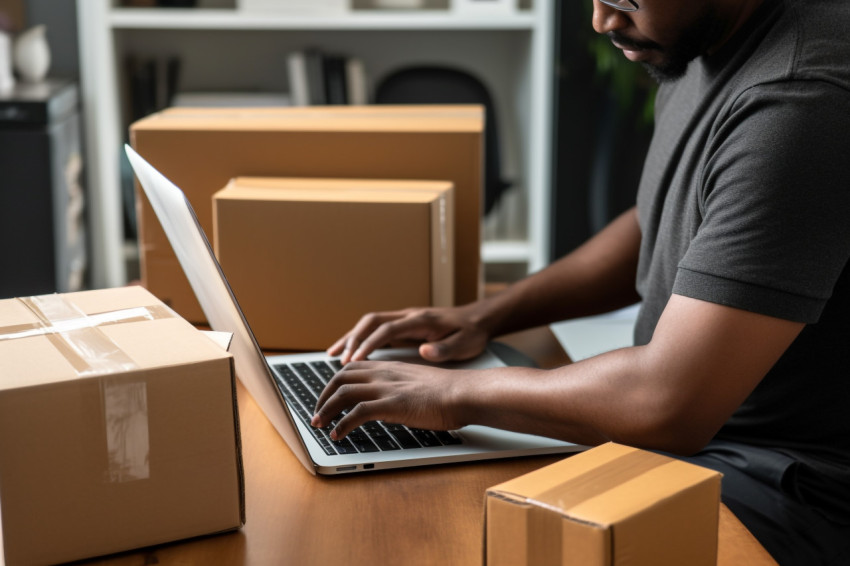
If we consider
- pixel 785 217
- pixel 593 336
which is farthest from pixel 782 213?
pixel 593 336

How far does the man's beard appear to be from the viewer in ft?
3.31

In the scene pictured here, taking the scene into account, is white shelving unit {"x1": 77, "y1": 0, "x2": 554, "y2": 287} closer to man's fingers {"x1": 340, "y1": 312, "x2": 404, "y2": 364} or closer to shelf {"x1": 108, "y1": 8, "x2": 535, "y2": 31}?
shelf {"x1": 108, "y1": 8, "x2": 535, "y2": 31}

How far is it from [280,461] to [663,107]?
78 cm

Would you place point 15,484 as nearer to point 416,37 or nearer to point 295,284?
point 295,284

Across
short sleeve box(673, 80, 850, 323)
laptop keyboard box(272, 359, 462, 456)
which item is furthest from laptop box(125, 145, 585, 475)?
short sleeve box(673, 80, 850, 323)

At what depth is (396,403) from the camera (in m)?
0.91

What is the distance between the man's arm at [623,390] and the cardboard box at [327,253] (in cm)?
29

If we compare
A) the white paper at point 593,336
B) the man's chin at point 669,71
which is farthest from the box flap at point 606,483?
the white paper at point 593,336

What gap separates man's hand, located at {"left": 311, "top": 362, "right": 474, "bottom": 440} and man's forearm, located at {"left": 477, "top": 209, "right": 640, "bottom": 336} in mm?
424

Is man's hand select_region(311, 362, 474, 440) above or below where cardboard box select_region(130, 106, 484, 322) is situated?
below

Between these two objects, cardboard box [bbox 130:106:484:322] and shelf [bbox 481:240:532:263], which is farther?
shelf [bbox 481:240:532:263]

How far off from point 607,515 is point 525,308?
747 mm

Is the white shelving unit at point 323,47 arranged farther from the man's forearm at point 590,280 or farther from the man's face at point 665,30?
the man's face at point 665,30

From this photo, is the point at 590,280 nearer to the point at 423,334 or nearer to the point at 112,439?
the point at 423,334
